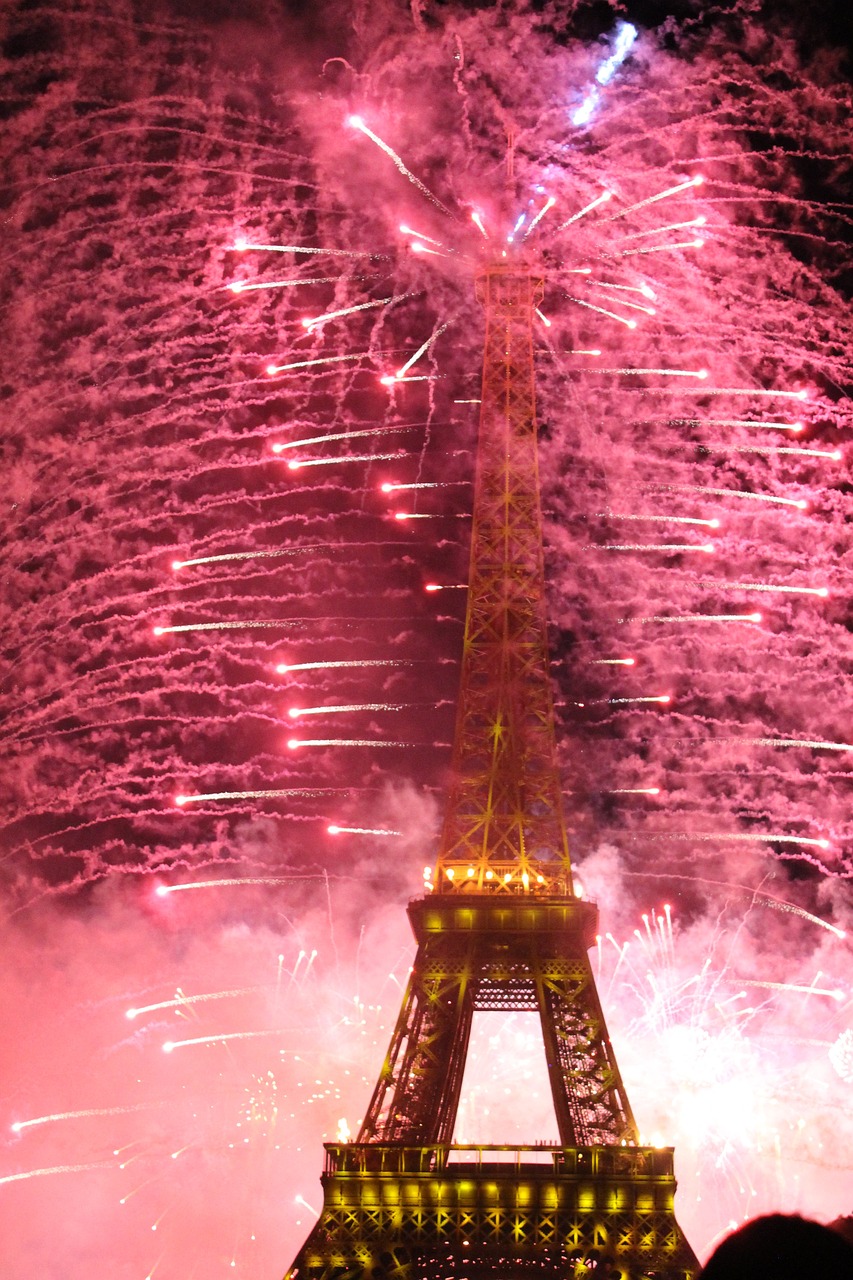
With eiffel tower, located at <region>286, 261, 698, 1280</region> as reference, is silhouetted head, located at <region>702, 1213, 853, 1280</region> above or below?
below

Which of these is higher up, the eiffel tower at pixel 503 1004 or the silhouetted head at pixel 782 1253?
the eiffel tower at pixel 503 1004

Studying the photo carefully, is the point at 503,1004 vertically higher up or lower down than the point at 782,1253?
higher up

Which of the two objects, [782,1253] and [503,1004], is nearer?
[782,1253]

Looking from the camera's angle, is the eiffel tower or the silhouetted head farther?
the eiffel tower

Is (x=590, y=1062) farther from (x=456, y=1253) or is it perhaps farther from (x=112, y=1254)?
(x=112, y=1254)
